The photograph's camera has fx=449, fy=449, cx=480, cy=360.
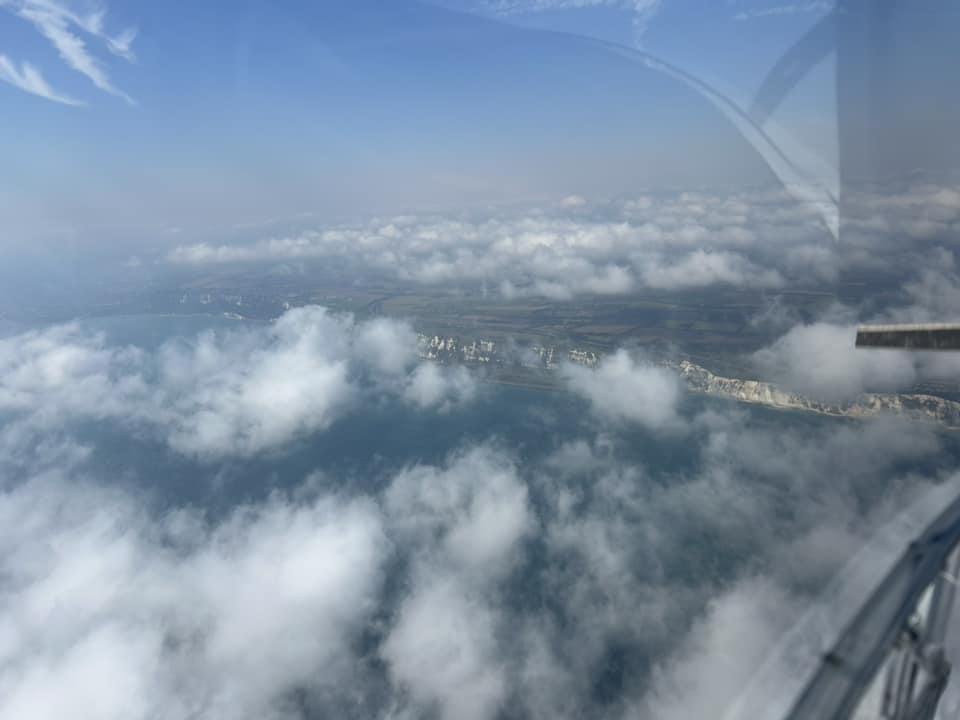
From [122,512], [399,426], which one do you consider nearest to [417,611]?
[399,426]

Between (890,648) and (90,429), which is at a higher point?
(890,648)

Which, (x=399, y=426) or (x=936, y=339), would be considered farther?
(x=399, y=426)

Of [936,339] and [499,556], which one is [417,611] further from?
[936,339]

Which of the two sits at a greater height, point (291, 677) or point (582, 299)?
point (582, 299)

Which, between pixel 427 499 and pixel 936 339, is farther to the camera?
pixel 427 499

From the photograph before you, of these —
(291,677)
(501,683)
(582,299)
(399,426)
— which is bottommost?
(291,677)

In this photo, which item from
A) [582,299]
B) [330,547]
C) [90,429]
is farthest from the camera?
[582,299]

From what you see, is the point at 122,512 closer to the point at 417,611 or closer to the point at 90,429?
the point at 90,429

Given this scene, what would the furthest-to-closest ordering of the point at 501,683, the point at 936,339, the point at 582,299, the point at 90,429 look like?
the point at 582,299 < the point at 90,429 < the point at 501,683 < the point at 936,339

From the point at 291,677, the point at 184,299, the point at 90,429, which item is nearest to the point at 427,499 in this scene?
the point at 291,677
